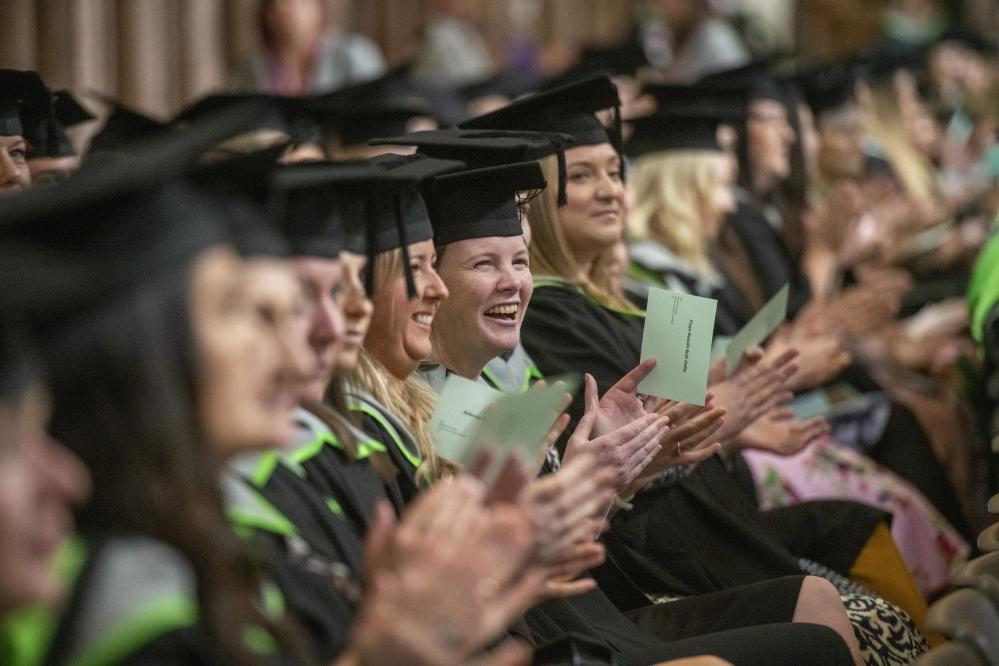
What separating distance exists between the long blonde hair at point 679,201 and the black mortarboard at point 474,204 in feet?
7.02

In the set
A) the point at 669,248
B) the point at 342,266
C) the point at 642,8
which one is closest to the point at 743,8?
the point at 642,8

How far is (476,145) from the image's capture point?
307 cm

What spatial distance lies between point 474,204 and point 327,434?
93cm

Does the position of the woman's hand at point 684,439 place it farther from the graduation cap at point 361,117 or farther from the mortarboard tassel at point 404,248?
the graduation cap at point 361,117

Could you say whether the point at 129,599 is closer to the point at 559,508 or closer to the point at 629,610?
the point at 559,508

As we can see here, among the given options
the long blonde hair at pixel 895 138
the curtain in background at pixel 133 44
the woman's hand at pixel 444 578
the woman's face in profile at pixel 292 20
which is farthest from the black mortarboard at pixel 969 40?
the woman's hand at pixel 444 578

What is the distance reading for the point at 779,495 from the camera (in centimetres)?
439

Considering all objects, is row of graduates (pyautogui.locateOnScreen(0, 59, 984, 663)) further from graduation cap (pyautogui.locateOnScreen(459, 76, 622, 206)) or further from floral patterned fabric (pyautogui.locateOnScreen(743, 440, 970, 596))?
floral patterned fabric (pyautogui.locateOnScreen(743, 440, 970, 596))

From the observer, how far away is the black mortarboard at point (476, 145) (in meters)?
3.07

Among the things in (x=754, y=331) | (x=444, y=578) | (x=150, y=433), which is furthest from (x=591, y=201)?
(x=150, y=433)

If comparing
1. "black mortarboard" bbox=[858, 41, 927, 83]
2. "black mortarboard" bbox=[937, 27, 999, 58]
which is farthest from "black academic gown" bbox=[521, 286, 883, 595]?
"black mortarboard" bbox=[937, 27, 999, 58]

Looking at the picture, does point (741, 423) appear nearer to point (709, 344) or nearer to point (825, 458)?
point (709, 344)

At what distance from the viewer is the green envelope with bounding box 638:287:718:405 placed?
10.1ft

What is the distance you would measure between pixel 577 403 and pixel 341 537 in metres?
1.40
